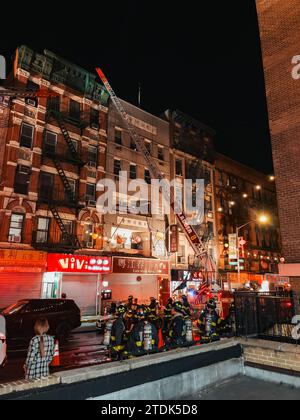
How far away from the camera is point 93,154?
26734 millimetres

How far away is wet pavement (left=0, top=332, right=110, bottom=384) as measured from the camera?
9.23 m

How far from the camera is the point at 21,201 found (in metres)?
21.1

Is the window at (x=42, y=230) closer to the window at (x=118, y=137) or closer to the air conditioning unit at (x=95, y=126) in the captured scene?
the air conditioning unit at (x=95, y=126)

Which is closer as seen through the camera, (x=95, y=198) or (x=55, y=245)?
(x=55, y=245)

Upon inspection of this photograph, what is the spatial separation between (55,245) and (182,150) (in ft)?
64.7

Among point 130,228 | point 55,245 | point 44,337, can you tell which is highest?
point 130,228

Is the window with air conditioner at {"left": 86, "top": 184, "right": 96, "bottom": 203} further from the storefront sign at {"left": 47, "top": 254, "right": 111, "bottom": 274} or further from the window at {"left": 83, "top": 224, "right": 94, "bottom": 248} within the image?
the storefront sign at {"left": 47, "top": 254, "right": 111, "bottom": 274}

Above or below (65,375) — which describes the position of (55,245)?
above

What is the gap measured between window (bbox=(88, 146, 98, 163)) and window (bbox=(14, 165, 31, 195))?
597cm

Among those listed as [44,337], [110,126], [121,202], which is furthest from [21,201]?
[44,337]

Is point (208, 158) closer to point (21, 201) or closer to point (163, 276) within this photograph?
point (163, 276)

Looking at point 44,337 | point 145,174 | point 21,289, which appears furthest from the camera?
point 145,174

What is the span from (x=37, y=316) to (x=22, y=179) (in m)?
11.4

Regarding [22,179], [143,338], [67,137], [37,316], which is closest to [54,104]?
[67,137]
